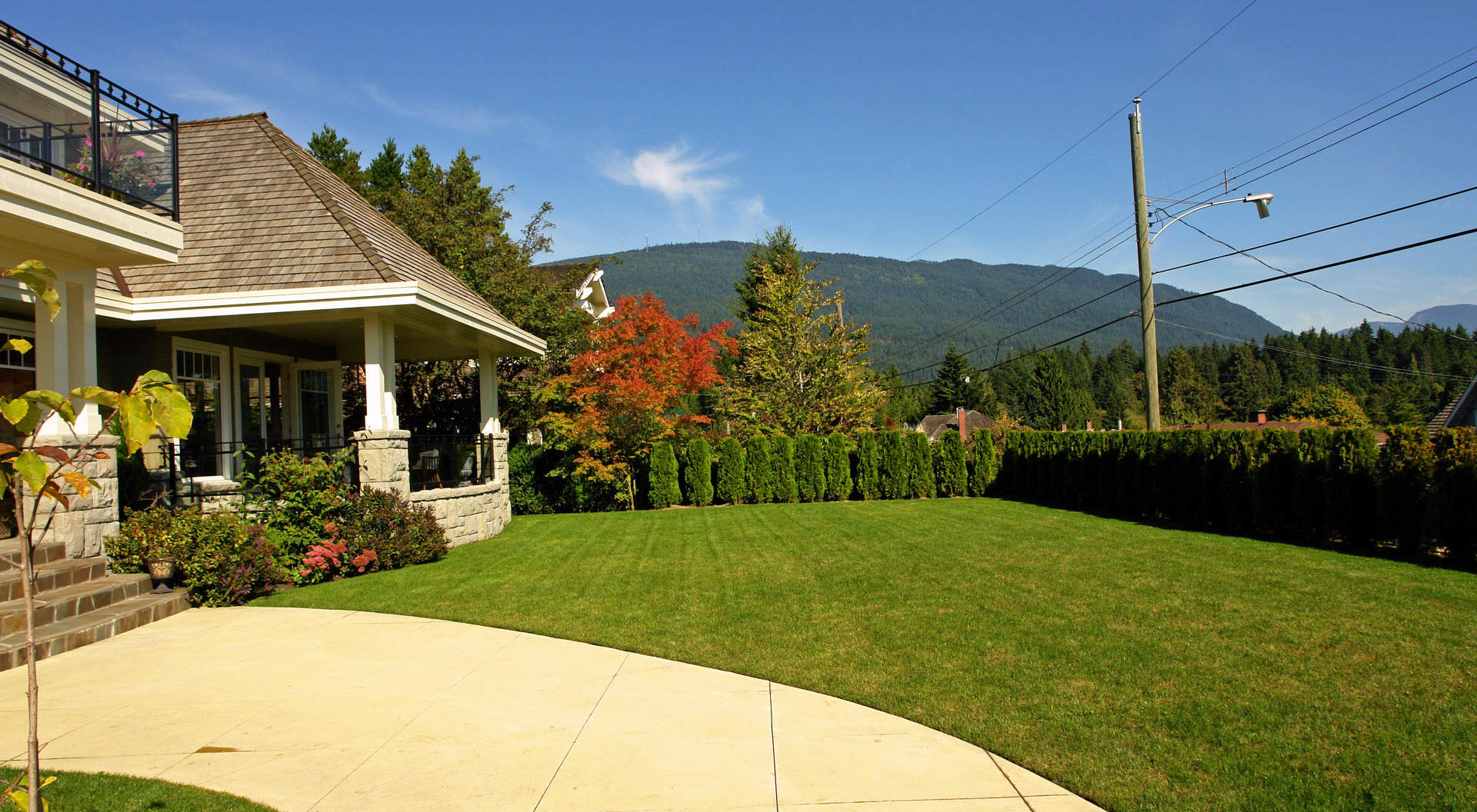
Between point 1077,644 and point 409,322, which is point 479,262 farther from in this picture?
point 1077,644

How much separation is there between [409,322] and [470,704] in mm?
8290

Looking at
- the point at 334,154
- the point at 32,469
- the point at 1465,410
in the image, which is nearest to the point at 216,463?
the point at 32,469

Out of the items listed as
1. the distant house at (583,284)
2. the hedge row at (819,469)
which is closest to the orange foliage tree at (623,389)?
the hedge row at (819,469)

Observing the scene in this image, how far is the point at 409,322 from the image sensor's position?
1230 centimetres

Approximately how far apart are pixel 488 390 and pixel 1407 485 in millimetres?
14136

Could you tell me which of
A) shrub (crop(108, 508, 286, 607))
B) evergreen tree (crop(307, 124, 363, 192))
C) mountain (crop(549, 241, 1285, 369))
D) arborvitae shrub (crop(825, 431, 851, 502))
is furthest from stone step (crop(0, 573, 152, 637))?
mountain (crop(549, 241, 1285, 369))

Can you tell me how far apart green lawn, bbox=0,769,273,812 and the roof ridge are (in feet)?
25.1

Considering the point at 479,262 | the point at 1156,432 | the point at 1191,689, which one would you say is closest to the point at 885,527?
the point at 1156,432

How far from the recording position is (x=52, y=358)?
25.7 feet

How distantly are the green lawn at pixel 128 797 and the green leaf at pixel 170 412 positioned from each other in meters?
2.12

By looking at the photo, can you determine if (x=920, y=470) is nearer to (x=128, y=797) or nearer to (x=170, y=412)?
(x=128, y=797)

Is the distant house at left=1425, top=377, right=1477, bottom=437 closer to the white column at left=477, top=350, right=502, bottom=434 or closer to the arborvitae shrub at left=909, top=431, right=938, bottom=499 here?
the arborvitae shrub at left=909, top=431, right=938, bottom=499

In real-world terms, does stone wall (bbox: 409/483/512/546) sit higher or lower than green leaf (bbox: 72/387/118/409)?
lower

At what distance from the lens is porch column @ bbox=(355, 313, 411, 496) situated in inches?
434
